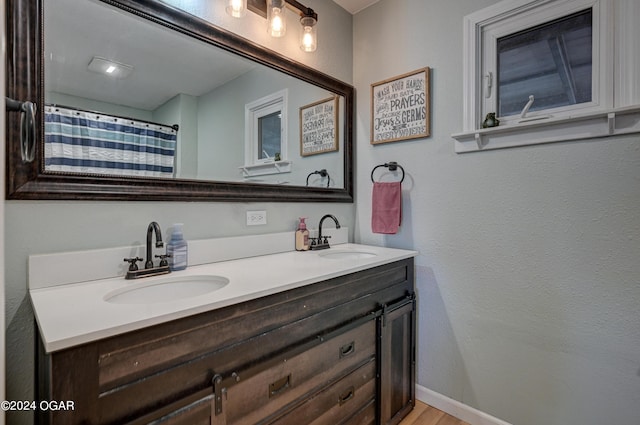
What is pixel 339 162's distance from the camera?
6.76 feet

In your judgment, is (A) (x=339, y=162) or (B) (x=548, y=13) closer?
(B) (x=548, y=13)

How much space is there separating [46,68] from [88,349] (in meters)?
0.94

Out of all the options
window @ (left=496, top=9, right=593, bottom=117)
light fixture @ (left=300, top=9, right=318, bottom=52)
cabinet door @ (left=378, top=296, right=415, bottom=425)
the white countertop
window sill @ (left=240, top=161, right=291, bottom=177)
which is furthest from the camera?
light fixture @ (left=300, top=9, right=318, bottom=52)

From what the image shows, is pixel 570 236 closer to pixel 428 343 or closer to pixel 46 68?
pixel 428 343

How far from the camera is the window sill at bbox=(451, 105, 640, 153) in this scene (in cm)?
121

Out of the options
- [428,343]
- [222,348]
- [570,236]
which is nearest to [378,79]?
[570,236]

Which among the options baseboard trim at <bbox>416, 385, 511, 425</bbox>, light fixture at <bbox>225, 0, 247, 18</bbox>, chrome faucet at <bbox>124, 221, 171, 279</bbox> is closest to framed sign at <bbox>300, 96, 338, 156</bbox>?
light fixture at <bbox>225, 0, 247, 18</bbox>

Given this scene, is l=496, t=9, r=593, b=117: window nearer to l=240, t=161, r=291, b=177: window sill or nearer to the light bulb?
the light bulb

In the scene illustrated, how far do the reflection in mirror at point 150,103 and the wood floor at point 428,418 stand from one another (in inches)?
57.2

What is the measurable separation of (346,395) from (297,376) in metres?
0.34

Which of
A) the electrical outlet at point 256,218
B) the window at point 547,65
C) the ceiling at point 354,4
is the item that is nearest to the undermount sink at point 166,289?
the electrical outlet at point 256,218

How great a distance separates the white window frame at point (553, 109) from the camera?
123 cm

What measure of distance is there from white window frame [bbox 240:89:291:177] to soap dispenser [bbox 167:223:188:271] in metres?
0.46

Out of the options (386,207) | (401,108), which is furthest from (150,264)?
(401,108)
